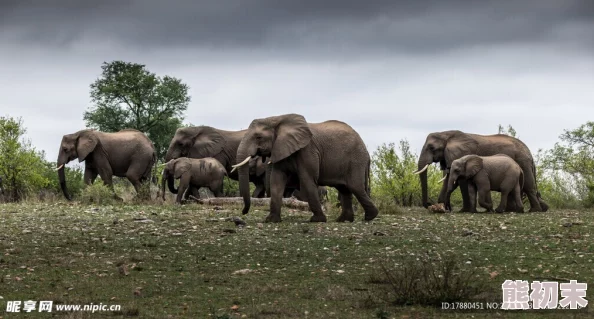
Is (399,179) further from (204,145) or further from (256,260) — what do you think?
(256,260)

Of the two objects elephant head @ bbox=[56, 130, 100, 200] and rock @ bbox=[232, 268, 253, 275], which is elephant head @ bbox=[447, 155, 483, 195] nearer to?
elephant head @ bbox=[56, 130, 100, 200]

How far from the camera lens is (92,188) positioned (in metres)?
31.1

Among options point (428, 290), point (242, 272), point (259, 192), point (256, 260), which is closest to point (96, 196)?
point (259, 192)

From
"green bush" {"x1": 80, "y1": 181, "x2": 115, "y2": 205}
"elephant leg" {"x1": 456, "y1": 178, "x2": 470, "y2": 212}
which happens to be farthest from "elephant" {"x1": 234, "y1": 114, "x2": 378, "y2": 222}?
"green bush" {"x1": 80, "y1": 181, "x2": 115, "y2": 205}

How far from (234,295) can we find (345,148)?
11264 mm

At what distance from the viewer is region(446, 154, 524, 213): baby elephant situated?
31.0 m

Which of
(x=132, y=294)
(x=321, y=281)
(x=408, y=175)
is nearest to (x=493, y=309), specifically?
(x=321, y=281)

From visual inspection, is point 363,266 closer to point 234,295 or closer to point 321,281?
point 321,281

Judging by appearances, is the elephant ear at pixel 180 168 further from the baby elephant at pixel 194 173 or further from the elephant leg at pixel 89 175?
the elephant leg at pixel 89 175

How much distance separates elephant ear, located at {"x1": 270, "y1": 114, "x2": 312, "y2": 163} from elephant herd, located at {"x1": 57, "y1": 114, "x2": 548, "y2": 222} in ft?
0.09

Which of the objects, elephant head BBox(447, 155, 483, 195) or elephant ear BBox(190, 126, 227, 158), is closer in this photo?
elephant head BBox(447, 155, 483, 195)

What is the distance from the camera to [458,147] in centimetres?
3538

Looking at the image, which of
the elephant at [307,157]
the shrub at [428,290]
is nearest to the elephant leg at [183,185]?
the elephant at [307,157]

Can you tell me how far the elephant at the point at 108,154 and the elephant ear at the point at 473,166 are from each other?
13922mm
